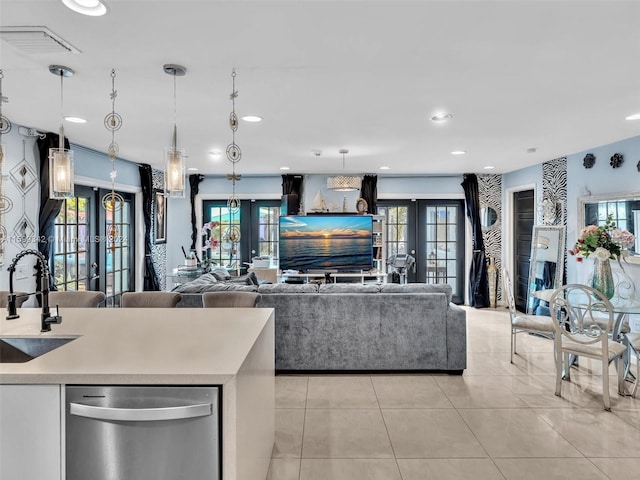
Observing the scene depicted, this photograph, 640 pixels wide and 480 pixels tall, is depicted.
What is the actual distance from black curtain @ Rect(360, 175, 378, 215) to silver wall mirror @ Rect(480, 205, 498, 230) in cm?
198

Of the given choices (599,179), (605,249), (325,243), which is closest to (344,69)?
(605,249)

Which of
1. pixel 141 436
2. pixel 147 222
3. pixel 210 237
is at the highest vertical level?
pixel 147 222

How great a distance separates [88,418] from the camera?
1519 millimetres

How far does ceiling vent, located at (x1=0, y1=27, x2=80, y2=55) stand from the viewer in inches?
80.2

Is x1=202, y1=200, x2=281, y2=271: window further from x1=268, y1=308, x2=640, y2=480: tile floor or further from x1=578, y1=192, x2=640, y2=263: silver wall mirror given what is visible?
x1=578, y1=192, x2=640, y2=263: silver wall mirror

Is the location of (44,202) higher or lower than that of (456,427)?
higher

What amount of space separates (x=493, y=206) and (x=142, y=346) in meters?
7.08

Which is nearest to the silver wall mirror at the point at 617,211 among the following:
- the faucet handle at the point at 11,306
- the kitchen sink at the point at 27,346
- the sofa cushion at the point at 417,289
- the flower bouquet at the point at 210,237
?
the sofa cushion at the point at 417,289

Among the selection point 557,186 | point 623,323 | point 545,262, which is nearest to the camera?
point 623,323

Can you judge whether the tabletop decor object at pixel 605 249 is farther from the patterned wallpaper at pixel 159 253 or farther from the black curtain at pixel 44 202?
the patterned wallpaper at pixel 159 253

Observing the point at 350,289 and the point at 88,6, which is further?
the point at 350,289

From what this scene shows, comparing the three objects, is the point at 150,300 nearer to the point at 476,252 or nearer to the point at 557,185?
the point at 557,185

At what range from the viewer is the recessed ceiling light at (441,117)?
11.9 feet

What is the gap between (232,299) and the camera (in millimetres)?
3250
